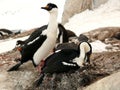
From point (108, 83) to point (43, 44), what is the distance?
2225mm

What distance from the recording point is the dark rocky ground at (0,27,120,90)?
9.23 metres

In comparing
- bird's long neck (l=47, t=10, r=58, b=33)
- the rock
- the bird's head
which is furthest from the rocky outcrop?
the rock

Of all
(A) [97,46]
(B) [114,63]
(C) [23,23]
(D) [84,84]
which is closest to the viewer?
(D) [84,84]

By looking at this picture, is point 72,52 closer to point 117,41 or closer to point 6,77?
point 6,77

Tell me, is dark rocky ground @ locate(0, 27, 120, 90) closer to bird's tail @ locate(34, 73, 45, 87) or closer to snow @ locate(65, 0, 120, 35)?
bird's tail @ locate(34, 73, 45, 87)

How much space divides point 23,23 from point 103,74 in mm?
20777

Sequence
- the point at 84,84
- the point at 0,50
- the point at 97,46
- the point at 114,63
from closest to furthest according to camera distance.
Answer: the point at 84,84, the point at 114,63, the point at 97,46, the point at 0,50

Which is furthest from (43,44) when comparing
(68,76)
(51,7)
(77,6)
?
(77,6)

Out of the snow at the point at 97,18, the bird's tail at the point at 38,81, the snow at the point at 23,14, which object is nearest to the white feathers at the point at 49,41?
the bird's tail at the point at 38,81

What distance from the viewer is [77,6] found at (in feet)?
62.5

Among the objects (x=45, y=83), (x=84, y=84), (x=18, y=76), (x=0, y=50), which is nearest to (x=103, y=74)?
(x=84, y=84)

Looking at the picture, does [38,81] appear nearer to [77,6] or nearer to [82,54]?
[82,54]

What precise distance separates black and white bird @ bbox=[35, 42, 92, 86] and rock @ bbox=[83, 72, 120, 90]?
75cm

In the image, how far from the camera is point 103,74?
936 cm
